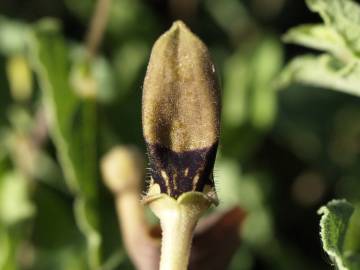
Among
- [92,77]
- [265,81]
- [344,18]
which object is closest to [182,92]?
[344,18]

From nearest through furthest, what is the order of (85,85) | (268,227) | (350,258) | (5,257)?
(350,258) → (5,257) → (85,85) → (268,227)

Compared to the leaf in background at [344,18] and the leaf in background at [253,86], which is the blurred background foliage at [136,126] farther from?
the leaf in background at [344,18]

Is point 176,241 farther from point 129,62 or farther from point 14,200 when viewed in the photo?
point 129,62

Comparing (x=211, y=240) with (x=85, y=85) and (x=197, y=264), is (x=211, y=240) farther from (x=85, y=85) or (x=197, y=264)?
(x=85, y=85)

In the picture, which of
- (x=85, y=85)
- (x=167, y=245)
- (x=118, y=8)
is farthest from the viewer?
(x=118, y=8)

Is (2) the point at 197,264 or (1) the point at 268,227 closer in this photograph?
(2) the point at 197,264

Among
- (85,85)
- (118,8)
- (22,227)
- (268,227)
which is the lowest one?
(268,227)

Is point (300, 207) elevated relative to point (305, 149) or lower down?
lower down

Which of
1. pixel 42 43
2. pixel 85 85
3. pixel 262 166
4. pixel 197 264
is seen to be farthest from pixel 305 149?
pixel 197 264
